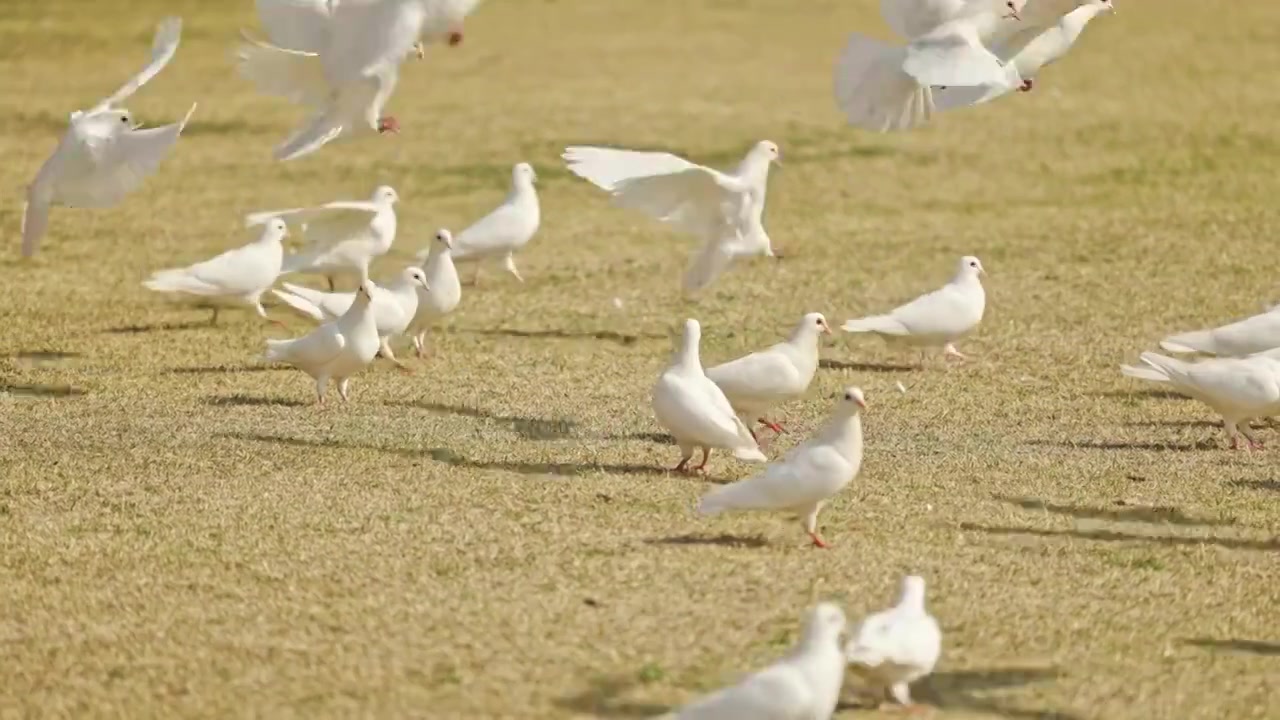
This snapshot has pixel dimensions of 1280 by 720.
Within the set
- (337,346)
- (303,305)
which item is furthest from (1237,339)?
(303,305)

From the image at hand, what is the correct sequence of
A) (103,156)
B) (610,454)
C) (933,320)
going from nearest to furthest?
(610,454) < (103,156) < (933,320)

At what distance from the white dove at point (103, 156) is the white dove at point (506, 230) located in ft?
7.71

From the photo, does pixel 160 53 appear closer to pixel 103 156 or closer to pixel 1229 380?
pixel 103 156

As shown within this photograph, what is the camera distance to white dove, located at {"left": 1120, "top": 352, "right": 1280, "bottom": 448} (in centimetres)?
805

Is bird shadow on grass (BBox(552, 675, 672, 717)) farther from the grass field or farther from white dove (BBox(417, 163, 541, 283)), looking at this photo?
white dove (BBox(417, 163, 541, 283))

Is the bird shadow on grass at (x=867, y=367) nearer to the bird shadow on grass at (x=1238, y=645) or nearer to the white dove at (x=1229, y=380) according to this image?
the white dove at (x=1229, y=380)

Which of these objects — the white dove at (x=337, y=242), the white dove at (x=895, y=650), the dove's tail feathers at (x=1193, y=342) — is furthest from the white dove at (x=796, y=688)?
the white dove at (x=337, y=242)

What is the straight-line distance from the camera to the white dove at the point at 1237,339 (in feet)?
28.9

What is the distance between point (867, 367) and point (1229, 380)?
83.7 inches

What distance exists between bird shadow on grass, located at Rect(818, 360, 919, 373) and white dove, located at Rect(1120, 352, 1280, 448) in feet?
5.89

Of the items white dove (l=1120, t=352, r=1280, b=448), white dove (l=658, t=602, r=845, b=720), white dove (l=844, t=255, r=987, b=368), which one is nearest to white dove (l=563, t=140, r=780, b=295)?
white dove (l=844, t=255, r=987, b=368)

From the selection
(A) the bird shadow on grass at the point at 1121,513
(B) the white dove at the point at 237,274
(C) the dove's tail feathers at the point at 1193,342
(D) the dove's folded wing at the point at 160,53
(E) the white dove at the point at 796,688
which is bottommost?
(B) the white dove at the point at 237,274

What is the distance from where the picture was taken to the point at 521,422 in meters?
8.56

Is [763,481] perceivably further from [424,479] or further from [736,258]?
[736,258]
